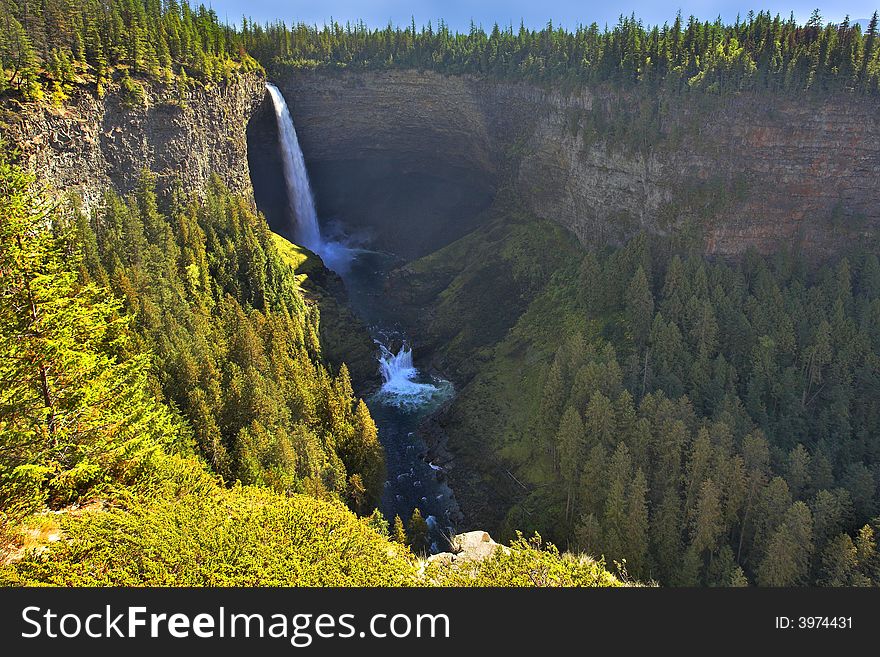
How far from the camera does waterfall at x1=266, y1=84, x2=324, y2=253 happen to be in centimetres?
10006

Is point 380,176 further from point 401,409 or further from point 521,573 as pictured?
point 521,573

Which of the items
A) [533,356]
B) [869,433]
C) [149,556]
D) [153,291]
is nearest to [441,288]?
[533,356]

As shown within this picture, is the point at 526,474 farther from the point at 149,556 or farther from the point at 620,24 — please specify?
the point at 620,24

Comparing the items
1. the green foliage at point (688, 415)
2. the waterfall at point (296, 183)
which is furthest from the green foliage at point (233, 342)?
the waterfall at point (296, 183)

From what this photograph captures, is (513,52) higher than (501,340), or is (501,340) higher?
(513,52)

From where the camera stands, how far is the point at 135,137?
69.4 meters

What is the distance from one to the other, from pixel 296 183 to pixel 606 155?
52.9 m

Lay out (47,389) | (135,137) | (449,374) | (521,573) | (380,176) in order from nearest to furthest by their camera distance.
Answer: (521,573), (47,389), (135,137), (449,374), (380,176)

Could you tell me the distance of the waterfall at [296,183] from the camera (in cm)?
10006

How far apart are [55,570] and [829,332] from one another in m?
66.0

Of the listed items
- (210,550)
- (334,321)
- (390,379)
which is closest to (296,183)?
(334,321)

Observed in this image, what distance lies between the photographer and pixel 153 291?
2180 inches

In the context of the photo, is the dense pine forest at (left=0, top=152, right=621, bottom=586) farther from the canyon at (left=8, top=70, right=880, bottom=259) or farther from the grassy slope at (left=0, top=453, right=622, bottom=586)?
Answer: the canyon at (left=8, top=70, right=880, bottom=259)

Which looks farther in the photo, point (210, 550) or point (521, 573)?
point (521, 573)
